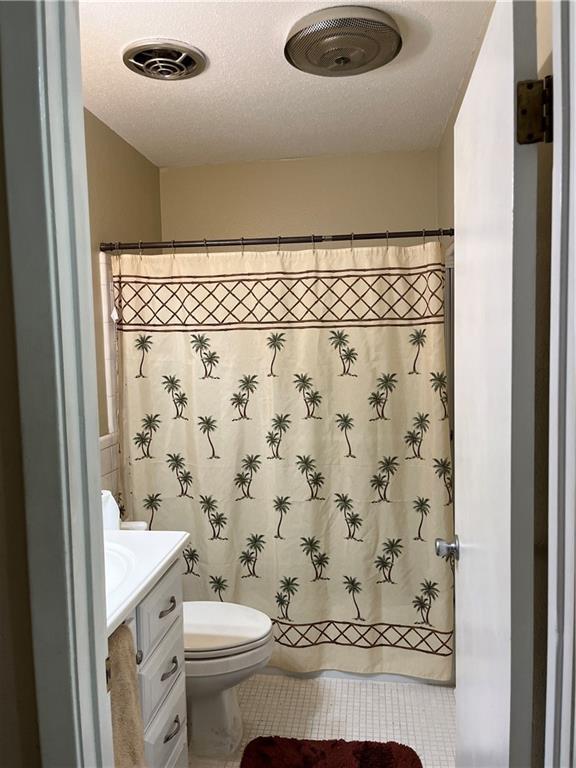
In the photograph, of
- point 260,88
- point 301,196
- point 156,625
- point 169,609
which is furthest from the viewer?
point 301,196

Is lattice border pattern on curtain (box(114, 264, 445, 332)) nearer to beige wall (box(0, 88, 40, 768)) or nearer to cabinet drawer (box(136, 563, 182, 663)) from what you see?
cabinet drawer (box(136, 563, 182, 663))

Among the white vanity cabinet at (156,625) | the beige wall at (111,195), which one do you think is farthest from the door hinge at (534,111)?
the beige wall at (111,195)

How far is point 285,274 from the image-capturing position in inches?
99.6

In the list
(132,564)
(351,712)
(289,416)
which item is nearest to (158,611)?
(132,564)

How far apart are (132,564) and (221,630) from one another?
0.68m

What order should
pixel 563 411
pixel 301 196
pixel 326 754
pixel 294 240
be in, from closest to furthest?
pixel 563 411
pixel 326 754
pixel 294 240
pixel 301 196

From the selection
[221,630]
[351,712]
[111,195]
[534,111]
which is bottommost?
[351,712]

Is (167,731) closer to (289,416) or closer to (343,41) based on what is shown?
(289,416)

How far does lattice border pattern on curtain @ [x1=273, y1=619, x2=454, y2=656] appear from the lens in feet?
8.45

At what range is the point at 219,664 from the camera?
2.10m

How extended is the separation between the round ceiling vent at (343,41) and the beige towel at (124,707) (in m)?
1.76

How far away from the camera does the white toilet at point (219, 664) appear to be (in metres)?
2.10

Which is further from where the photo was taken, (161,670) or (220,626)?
(220,626)

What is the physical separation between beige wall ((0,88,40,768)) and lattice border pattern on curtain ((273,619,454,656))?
A: 1.95 metres
